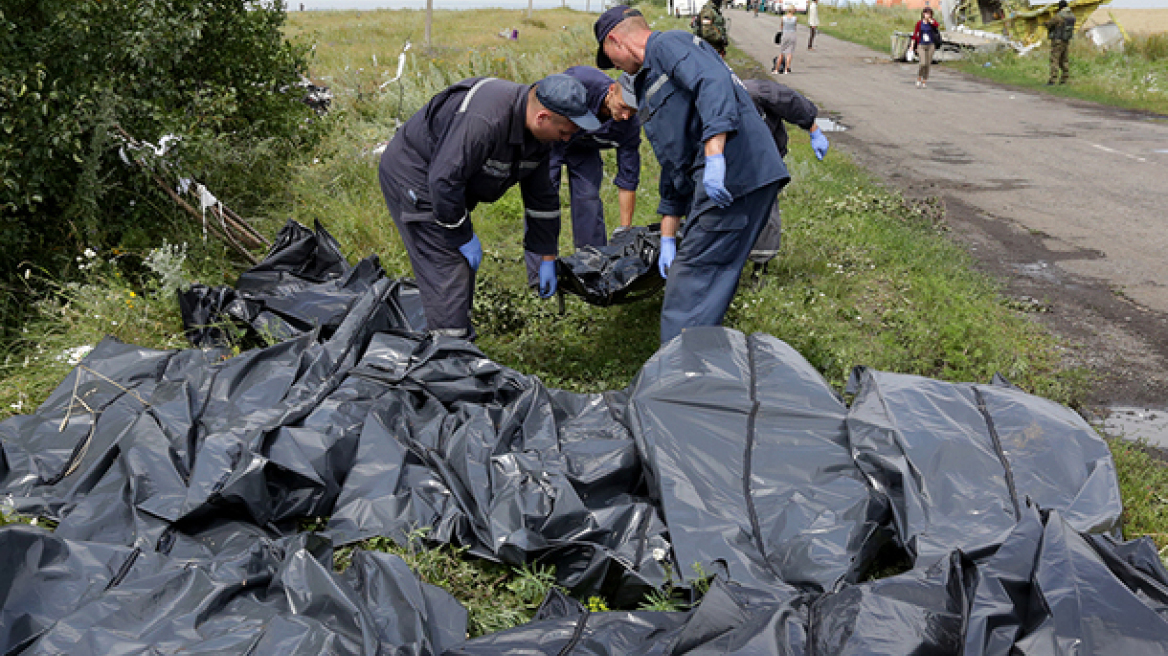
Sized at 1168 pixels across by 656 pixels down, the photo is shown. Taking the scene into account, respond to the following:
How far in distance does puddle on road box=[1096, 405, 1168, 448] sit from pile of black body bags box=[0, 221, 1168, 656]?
1009 millimetres

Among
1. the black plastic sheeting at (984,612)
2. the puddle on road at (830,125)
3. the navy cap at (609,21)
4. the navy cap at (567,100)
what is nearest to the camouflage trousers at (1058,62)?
the puddle on road at (830,125)

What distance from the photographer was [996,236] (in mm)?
5895

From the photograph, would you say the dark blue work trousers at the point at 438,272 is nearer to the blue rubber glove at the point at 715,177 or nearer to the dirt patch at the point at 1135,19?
the blue rubber glove at the point at 715,177

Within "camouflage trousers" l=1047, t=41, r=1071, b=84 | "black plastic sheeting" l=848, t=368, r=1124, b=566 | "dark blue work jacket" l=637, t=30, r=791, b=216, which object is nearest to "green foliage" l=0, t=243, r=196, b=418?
"dark blue work jacket" l=637, t=30, r=791, b=216

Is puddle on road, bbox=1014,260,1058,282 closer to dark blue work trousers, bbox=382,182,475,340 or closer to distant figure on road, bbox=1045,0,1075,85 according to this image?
dark blue work trousers, bbox=382,182,475,340

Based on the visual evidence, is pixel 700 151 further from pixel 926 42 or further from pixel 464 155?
pixel 926 42

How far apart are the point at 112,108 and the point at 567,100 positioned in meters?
2.48

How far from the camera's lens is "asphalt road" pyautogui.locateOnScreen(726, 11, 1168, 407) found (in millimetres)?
4371

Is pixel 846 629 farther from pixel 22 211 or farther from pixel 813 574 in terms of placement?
pixel 22 211

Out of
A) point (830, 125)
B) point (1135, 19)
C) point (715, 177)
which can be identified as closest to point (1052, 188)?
point (830, 125)

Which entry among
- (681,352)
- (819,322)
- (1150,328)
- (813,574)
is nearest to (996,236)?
(1150,328)

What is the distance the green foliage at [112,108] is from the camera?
11.8ft

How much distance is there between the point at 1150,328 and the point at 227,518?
478 cm

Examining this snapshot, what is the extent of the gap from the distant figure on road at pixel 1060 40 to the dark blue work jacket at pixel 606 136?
11.7 metres
